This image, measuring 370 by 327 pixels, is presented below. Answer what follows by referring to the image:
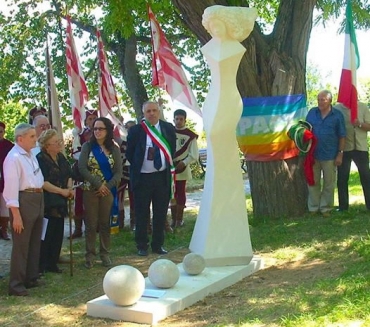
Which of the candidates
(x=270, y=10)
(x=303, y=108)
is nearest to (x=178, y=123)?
(x=303, y=108)

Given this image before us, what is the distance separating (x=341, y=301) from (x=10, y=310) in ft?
9.91

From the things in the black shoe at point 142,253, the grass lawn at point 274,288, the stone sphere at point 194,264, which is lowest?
the grass lawn at point 274,288

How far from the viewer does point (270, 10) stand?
764 inches

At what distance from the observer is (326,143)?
31.4ft

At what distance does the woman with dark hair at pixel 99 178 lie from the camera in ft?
24.1

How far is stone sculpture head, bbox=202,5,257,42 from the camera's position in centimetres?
668

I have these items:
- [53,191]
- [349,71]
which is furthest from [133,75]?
[53,191]

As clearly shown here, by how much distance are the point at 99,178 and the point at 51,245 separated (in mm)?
978

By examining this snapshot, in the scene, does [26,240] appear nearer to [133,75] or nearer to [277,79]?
[277,79]

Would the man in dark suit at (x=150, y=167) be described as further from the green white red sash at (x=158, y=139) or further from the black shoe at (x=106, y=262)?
the black shoe at (x=106, y=262)

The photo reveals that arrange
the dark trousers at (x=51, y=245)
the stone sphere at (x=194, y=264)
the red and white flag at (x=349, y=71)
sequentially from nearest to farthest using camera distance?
1. the stone sphere at (x=194, y=264)
2. the dark trousers at (x=51, y=245)
3. the red and white flag at (x=349, y=71)

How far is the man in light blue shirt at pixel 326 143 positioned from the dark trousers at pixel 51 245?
4282 mm

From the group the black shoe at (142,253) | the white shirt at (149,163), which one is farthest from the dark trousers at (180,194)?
the white shirt at (149,163)

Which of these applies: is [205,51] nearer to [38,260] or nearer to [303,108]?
[38,260]
